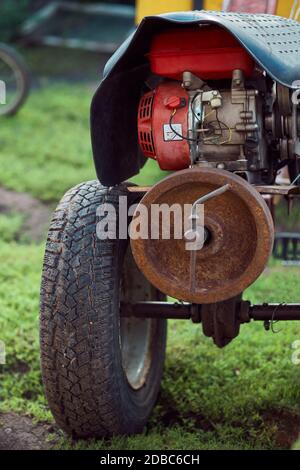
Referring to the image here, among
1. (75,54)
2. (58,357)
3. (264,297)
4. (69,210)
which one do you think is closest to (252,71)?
(69,210)

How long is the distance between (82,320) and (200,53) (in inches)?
41.0

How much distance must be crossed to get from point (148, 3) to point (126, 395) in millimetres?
3340

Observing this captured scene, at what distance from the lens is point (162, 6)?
637cm

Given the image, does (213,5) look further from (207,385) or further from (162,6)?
(207,385)

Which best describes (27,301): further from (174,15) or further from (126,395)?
(174,15)

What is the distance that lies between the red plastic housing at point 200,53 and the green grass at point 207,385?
99 centimetres

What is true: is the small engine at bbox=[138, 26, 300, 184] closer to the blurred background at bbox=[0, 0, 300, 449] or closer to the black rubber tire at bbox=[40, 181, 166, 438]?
the black rubber tire at bbox=[40, 181, 166, 438]

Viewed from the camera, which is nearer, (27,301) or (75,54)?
(27,301)

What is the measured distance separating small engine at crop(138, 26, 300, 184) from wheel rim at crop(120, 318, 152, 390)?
1140 millimetres

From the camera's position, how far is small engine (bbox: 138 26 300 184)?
3410mm

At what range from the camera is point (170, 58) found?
11.3ft

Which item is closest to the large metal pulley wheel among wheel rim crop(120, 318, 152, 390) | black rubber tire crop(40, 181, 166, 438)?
black rubber tire crop(40, 181, 166, 438)

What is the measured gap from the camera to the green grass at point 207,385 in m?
4.07

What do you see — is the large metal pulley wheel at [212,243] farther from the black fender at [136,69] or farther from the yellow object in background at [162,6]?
the yellow object in background at [162,6]
